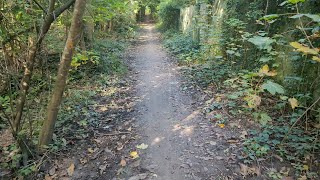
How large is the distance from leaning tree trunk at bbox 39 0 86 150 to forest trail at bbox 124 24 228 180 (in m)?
1.52

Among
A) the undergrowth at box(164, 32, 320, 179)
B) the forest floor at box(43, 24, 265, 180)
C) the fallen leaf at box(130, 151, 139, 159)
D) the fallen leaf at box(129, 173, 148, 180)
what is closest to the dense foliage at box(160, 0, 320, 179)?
the undergrowth at box(164, 32, 320, 179)

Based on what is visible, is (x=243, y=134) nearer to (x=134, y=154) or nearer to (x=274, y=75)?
(x=274, y=75)

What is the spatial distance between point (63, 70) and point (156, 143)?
1915 mm

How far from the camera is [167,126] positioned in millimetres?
4785

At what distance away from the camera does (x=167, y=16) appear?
18328mm

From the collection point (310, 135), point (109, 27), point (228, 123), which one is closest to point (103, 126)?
point (228, 123)

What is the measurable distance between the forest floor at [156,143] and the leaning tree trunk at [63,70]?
463mm

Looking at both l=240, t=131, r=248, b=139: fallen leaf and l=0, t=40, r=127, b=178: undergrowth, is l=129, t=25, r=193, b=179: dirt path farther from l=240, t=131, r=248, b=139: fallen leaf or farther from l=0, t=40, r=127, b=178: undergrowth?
l=0, t=40, r=127, b=178: undergrowth

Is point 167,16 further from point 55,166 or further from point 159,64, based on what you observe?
point 55,166

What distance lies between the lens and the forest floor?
360 cm

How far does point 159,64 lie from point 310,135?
628 centimetres

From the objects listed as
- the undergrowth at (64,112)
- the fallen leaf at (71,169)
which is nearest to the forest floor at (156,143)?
the fallen leaf at (71,169)

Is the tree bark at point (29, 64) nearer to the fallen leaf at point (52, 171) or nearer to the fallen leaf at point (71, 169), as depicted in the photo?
the fallen leaf at point (52, 171)

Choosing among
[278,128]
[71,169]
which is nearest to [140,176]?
[71,169]
